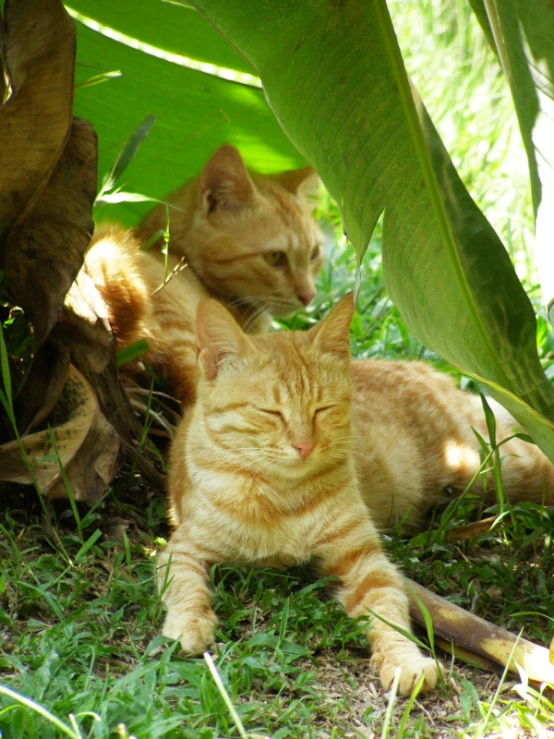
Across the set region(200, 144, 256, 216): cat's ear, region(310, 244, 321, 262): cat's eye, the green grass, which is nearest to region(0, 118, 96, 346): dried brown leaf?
the green grass

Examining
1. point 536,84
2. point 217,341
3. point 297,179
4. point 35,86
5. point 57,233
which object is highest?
point 536,84

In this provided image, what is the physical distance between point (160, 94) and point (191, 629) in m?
2.35

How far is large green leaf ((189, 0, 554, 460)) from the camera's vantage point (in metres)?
1.95

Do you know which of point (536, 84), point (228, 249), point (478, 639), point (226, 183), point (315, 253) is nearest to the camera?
point (536, 84)

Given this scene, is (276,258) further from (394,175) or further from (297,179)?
(394,175)

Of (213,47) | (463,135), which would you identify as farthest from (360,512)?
(463,135)

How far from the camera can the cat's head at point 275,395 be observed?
8.61ft

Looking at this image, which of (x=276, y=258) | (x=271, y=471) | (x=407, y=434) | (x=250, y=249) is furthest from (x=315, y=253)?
(x=271, y=471)

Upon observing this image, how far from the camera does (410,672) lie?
208cm

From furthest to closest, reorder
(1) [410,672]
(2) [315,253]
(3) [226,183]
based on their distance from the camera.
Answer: (2) [315,253]
(3) [226,183]
(1) [410,672]

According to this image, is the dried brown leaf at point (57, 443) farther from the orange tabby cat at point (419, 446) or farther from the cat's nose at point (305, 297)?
the cat's nose at point (305, 297)

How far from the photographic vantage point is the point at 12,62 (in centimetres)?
245

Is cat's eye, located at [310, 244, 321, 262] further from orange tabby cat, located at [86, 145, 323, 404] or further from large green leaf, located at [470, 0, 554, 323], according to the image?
large green leaf, located at [470, 0, 554, 323]

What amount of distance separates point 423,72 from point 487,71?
47cm
